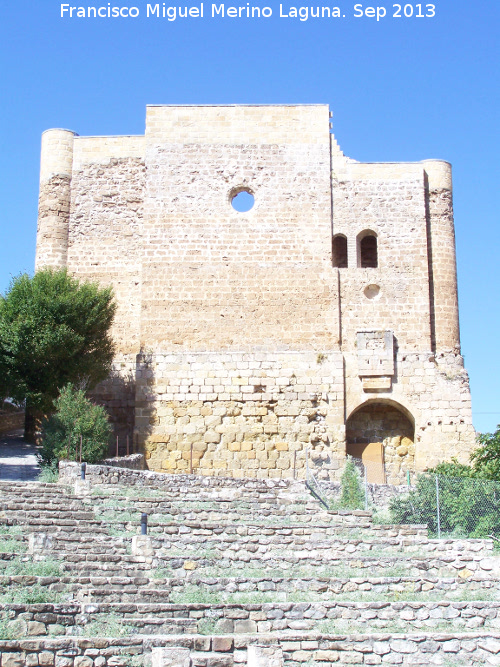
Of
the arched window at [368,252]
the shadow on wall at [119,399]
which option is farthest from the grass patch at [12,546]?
the arched window at [368,252]

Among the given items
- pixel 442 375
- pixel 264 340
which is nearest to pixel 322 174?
pixel 264 340

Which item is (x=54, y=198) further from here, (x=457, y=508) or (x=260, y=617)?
(x=260, y=617)

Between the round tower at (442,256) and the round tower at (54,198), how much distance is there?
32.3 ft

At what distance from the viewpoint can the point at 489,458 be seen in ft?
61.6

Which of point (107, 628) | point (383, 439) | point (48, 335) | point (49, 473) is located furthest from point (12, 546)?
point (383, 439)

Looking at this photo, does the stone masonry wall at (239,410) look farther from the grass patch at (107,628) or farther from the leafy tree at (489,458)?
the grass patch at (107,628)

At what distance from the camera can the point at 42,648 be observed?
9.63 m

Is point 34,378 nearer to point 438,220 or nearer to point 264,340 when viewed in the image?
point 264,340

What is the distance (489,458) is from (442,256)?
6637 mm

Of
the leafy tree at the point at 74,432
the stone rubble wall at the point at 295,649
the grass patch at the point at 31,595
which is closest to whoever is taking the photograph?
the stone rubble wall at the point at 295,649

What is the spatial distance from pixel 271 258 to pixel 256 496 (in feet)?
26.0

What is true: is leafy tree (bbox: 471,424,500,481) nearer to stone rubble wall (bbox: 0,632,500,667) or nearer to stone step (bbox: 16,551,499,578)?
stone step (bbox: 16,551,499,578)

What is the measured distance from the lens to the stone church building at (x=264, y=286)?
21969 millimetres

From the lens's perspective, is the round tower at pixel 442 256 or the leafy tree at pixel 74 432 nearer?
the leafy tree at pixel 74 432
